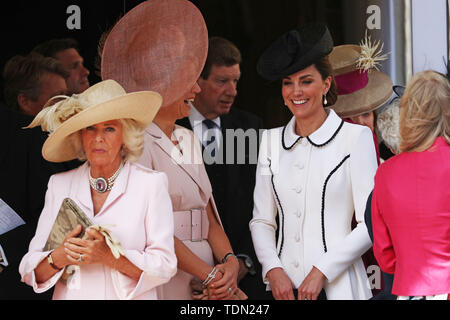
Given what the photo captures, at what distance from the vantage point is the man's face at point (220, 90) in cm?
550

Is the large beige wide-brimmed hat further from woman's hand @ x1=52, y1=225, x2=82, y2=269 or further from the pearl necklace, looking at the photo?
woman's hand @ x1=52, y1=225, x2=82, y2=269

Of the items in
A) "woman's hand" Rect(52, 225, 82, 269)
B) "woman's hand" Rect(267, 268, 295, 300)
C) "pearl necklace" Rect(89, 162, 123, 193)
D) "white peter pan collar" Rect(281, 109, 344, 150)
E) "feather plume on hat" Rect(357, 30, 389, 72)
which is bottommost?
"woman's hand" Rect(267, 268, 295, 300)

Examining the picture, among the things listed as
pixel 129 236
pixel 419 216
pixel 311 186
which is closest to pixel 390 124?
pixel 311 186

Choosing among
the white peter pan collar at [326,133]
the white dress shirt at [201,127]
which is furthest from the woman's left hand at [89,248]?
the white peter pan collar at [326,133]

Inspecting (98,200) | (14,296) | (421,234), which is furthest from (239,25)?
(14,296)

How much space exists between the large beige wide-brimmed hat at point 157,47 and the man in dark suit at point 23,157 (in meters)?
0.43

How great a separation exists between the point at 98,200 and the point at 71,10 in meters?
1.44

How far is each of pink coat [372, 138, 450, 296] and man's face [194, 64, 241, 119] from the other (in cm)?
130

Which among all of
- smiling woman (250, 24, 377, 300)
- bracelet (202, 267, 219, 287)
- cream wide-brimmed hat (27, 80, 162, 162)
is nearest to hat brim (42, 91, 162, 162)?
cream wide-brimmed hat (27, 80, 162, 162)

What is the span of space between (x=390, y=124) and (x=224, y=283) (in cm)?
145

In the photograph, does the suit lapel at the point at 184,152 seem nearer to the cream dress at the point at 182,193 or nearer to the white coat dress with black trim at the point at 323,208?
the cream dress at the point at 182,193

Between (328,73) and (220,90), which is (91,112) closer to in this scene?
(220,90)

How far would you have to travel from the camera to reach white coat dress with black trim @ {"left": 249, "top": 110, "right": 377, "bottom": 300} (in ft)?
16.7
